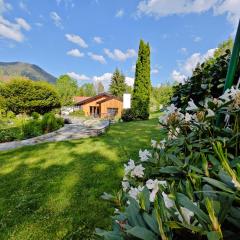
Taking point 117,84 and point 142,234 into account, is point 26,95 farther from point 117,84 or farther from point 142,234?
point 117,84

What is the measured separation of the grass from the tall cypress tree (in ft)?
42.4

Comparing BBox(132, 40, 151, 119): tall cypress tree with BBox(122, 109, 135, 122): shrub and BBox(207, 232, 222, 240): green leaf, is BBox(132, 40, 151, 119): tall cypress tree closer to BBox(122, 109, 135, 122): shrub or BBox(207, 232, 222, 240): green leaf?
BBox(122, 109, 135, 122): shrub

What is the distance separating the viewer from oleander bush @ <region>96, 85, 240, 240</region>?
530 millimetres

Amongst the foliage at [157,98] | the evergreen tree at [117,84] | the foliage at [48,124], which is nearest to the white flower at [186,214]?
the foliage at [48,124]

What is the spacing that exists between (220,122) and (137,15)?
31.2 feet

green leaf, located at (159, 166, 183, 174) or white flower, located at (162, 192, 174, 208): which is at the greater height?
green leaf, located at (159, 166, 183, 174)

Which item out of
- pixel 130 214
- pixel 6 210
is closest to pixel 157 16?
pixel 6 210

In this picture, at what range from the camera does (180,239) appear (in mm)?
572

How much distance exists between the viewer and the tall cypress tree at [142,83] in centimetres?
1911

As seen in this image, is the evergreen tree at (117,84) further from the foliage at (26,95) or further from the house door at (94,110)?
the foliage at (26,95)

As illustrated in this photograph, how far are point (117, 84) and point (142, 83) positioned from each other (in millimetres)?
27723

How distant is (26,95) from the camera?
A: 19922 millimetres

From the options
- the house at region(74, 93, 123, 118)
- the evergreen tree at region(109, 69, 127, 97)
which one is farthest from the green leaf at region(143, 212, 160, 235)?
the evergreen tree at region(109, 69, 127, 97)

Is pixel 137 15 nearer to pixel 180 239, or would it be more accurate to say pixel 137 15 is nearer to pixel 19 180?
pixel 19 180
